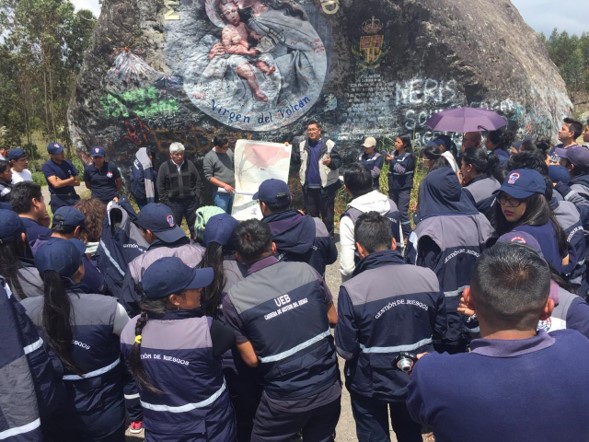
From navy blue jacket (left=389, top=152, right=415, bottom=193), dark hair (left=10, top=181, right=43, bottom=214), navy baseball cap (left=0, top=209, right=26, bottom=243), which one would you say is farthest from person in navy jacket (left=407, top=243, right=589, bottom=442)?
navy blue jacket (left=389, top=152, right=415, bottom=193)

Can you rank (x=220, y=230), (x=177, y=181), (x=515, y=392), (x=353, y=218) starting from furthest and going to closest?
(x=177, y=181), (x=353, y=218), (x=220, y=230), (x=515, y=392)

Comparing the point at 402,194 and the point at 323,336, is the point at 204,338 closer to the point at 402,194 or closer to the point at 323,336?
the point at 323,336

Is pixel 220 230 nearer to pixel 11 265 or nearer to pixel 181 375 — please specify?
pixel 181 375

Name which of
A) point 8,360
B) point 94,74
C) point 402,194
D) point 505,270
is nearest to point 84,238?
point 8,360

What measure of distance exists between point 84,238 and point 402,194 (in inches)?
193

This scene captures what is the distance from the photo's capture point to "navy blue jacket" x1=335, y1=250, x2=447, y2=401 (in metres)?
2.58

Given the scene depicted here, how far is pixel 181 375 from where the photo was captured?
7.57 feet

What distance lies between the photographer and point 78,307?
2559mm

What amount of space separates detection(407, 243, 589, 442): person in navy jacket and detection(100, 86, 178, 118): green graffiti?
7.74 m

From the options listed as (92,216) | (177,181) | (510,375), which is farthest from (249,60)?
(510,375)

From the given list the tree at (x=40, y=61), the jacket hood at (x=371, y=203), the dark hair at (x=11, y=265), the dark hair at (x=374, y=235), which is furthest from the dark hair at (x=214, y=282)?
the tree at (x=40, y=61)

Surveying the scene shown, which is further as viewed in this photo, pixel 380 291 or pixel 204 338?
pixel 380 291

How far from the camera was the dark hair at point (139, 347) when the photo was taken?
7.61 ft

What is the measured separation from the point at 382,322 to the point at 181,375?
1027mm
